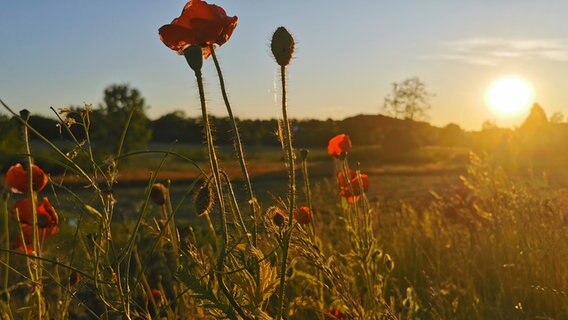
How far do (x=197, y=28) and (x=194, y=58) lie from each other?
0.41 feet

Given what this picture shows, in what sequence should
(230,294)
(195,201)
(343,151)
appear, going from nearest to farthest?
(230,294) → (195,201) → (343,151)

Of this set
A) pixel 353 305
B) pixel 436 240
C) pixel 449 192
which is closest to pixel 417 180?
pixel 449 192

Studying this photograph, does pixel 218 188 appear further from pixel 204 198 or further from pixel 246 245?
pixel 204 198

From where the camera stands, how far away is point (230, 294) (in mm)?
1235

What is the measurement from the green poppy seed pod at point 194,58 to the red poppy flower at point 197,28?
0.09 m

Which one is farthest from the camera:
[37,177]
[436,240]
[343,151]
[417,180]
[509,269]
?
[417,180]

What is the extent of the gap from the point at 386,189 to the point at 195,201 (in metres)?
10.1

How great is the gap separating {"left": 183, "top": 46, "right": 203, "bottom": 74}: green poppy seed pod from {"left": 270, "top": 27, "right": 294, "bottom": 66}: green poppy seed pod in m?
0.13

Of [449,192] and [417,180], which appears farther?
[417,180]

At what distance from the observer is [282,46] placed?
133cm

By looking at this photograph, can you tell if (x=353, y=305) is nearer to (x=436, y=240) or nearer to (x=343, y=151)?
(x=343, y=151)

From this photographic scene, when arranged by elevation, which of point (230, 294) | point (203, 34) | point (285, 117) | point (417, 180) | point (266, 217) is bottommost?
point (417, 180)

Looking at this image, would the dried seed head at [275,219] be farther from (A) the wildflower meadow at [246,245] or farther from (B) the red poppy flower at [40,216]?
(B) the red poppy flower at [40,216]

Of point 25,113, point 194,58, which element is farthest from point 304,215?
point 194,58
